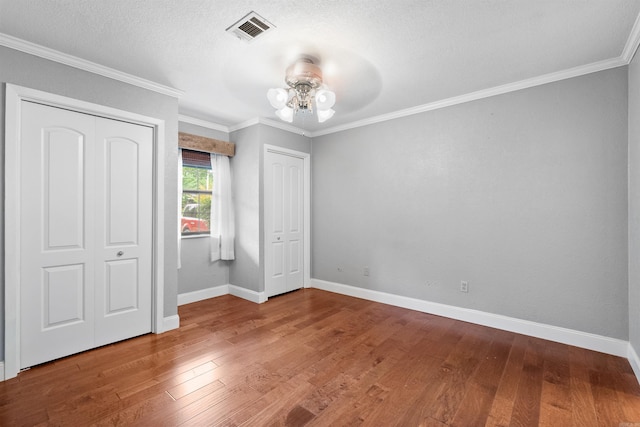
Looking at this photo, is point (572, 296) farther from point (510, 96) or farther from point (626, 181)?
point (510, 96)

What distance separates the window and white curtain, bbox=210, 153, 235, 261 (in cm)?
9

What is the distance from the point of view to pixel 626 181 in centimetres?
253

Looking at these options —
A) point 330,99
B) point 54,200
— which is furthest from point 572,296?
point 54,200

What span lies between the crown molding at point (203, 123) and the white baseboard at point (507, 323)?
3.14 metres

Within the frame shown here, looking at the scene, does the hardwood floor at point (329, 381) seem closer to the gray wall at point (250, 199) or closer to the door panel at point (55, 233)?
the door panel at point (55, 233)

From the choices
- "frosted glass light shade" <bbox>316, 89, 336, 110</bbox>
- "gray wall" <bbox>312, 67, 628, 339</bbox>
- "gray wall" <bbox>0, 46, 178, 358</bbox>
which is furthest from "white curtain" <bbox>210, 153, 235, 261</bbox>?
"frosted glass light shade" <bbox>316, 89, 336, 110</bbox>

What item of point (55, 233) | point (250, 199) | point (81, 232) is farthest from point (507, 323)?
point (55, 233)

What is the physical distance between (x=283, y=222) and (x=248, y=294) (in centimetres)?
120

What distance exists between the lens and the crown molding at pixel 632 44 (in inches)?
81.5

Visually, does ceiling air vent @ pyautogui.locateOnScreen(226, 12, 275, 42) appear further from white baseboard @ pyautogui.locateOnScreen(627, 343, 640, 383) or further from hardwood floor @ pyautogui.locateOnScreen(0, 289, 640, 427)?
white baseboard @ pyautogui.locateOnScreen(627, 343, 640, 383)

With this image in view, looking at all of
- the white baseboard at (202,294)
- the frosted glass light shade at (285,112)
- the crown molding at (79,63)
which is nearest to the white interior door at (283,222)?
the white baseboard at (202,294)

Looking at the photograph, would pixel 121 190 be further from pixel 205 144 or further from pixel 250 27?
pixel 250 27

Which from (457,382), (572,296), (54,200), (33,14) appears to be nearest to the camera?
(33,14)

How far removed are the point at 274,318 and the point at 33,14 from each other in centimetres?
337
